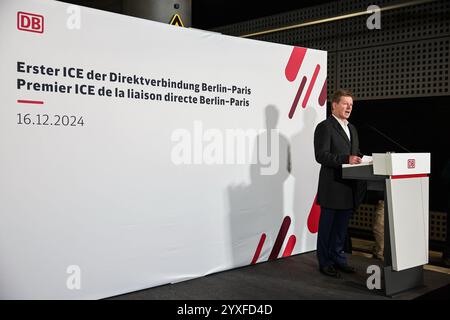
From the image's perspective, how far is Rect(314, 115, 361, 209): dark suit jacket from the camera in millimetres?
3547

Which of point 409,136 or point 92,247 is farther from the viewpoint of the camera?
point 409,136

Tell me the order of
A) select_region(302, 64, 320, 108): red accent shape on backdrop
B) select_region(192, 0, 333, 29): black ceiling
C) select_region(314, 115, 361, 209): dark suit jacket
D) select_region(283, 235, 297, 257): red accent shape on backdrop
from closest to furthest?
select_region(314, 115, 361, 209): dark suit jacket, select_region(283, 235, 297, 257): red accent shape on backdrop, select_region(302, 64, 320, 108): red accent shape on backdrop, select_region(192, 0, 333, 29): black ceiling

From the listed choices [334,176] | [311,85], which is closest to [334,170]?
[334,176]

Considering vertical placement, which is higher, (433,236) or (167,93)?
(167,93)

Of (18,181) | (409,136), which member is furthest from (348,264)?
(18,181)

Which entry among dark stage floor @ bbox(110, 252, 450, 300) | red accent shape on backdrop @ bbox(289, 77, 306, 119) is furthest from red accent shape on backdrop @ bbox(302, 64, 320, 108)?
dark stage floor @ bbox(110, 252, 450, 300)

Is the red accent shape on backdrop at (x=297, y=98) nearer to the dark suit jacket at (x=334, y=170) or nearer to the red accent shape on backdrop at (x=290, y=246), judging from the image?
the dark suit jacket at (x=334, y=170)

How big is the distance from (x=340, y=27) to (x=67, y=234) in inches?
160

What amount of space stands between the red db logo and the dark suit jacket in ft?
6.99

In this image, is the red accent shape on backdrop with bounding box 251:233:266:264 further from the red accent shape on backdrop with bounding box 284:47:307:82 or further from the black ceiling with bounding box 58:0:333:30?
the black ceiling with bounding box 58:0:333:30

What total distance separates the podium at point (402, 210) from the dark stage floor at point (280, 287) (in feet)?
0.51

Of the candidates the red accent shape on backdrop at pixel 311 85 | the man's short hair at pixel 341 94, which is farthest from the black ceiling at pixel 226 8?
the man's short hair at pixel 341 94

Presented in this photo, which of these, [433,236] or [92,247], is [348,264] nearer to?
[433,236]

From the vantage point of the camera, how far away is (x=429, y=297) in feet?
10.7
